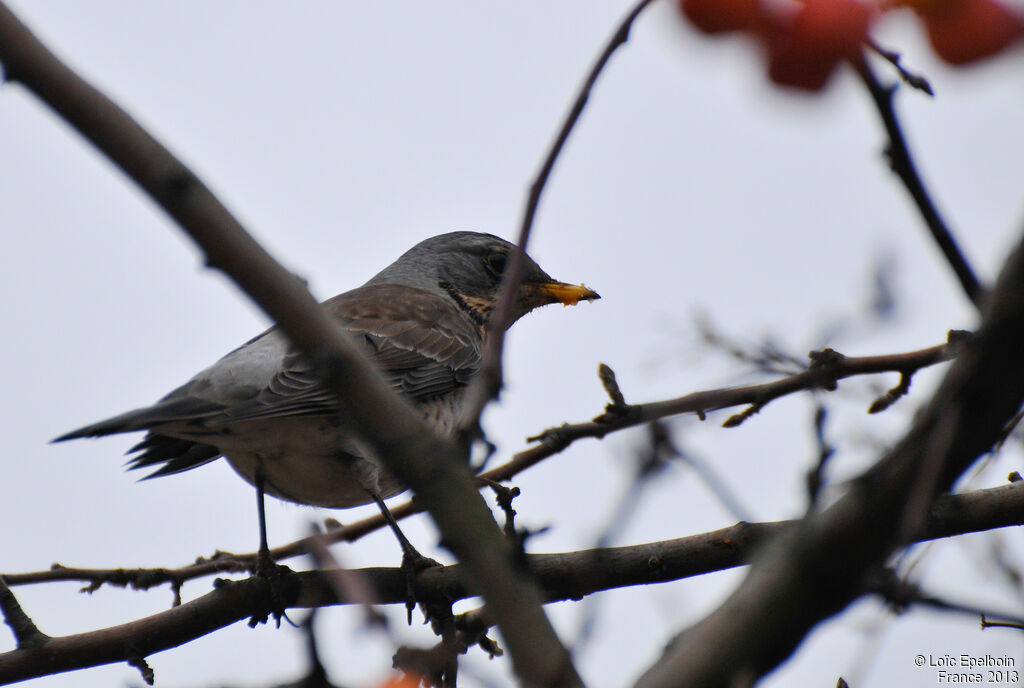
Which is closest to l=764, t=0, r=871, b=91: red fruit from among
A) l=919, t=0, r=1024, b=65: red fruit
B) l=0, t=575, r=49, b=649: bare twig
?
l=919, t=0, r=1024, b=65: red fruit

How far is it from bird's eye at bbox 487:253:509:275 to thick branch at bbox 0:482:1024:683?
13.6ft

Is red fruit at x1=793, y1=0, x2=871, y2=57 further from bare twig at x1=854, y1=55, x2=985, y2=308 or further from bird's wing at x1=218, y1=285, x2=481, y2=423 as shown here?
bird's wing at x1=218, y1=285, x2=481, y2=423

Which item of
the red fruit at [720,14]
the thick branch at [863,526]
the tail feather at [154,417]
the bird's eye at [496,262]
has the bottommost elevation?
the thick branch at [863,526]

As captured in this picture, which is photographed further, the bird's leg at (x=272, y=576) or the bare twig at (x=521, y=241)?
the bird's leg at (x=272, y=576)

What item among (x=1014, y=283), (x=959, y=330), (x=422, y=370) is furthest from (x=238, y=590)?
(x=1014, y=283)

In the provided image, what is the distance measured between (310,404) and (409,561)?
1.02 meters

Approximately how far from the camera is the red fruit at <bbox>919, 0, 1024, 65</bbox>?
177 centimetres

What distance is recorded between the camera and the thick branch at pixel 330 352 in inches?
67.5

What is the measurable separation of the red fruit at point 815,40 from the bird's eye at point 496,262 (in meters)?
6.08

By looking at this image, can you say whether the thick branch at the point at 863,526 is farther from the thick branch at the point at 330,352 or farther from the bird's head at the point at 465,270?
the bird's head at the point at 465,270

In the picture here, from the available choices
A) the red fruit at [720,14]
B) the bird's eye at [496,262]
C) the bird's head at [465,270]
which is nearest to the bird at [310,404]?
the bird's head at [465,270]

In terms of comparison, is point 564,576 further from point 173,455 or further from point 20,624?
point 173,455

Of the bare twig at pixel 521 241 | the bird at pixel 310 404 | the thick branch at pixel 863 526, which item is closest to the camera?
the thick branch at pixel 863 526

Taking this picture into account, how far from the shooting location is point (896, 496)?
136 centimetres
